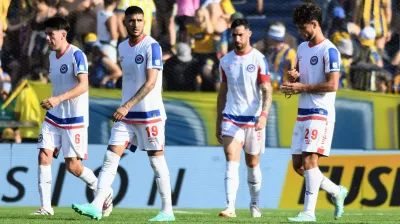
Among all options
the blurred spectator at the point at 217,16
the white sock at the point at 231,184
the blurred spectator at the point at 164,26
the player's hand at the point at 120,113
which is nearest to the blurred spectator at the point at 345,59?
the blurred spectator at the point at 217,16

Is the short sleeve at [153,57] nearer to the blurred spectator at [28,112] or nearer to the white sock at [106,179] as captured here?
the white sock at [106,179]

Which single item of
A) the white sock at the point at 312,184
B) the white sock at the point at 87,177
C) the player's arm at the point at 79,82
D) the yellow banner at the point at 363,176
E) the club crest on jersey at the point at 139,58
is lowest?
the yellow banner at the point at 363,176

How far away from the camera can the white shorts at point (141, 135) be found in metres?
10.1

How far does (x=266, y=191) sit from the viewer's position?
15609mm

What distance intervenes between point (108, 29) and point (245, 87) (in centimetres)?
433

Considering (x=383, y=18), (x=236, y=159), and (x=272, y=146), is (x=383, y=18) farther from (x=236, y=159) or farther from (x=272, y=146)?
(x=236, y=159)

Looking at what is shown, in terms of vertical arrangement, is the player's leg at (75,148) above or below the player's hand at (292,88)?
below

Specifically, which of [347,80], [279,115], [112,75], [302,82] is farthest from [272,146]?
[302,82]

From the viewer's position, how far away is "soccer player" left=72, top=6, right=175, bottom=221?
9.98 metres

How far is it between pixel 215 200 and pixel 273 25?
282 cm

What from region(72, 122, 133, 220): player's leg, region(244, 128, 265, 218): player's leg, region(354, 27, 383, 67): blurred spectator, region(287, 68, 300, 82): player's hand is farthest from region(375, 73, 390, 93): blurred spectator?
region(72, 122, 133, 220): player's leg

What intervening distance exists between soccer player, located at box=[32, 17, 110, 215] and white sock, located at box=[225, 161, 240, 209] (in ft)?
5.25

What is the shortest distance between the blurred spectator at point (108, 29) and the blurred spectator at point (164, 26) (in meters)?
0.61

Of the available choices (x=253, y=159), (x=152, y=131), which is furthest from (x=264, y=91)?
(x=152, y=131)
